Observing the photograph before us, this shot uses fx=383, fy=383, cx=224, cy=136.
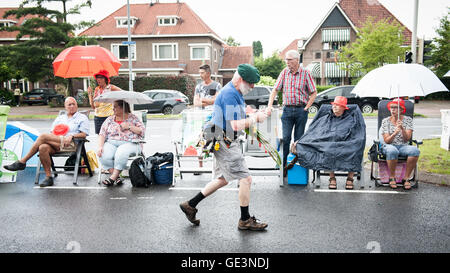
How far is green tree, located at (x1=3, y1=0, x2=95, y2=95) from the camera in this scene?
27995 mm

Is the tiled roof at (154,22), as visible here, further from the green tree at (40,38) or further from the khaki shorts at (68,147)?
the khaki shorts at (68,147)

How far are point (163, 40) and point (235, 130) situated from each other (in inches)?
1501

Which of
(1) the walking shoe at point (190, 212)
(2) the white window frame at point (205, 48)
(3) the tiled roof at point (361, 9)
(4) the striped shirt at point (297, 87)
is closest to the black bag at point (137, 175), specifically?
(1) the walking shoe at point (190, 212)

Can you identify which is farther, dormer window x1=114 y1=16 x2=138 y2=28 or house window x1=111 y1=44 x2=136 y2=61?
dormer window x1=114 y1=16 x2=138 y2=28

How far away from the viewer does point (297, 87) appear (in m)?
6.98

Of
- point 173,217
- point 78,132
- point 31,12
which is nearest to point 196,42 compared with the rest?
point 31,12

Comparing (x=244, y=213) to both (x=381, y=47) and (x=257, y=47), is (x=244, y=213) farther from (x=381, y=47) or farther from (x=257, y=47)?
(x=257, y=47)

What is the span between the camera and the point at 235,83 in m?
4.41

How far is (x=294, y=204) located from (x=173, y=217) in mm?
1782

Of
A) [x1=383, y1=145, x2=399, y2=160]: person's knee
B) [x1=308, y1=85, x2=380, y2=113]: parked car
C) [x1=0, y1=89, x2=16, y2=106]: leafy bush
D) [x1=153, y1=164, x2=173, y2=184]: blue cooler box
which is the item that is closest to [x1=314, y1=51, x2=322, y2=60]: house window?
[x1=308, y1=85, x2=380, y2=113]: parked car

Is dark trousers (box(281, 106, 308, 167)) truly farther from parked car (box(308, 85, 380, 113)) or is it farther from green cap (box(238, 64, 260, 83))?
parked car (box(308, 85, 380, 113))

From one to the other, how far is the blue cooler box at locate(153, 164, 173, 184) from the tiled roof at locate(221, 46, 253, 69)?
130 ft

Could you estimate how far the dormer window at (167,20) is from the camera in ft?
134
